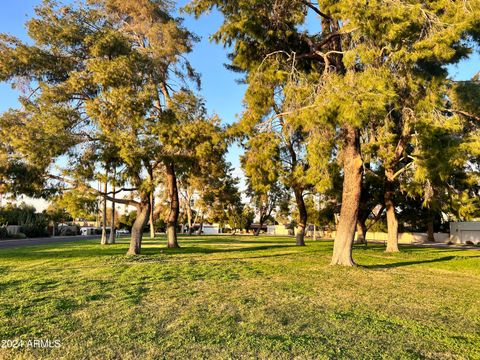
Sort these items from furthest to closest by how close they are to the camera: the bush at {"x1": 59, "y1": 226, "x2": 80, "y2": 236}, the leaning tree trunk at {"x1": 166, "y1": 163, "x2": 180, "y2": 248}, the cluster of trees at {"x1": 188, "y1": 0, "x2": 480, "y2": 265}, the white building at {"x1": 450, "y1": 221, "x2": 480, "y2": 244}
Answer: the bush at {"x1": 59, "y1": 226, "x2": 80, "y2": 236} < the white building at {"x1": 450, "y1": 221, "x2": 480, "y2": 244} < the leaning tree trunk at {"x1": 166, "y1": 163, "x2": 180, "y2": 248} < the cluster of trees at {"x1": 188, "y1": 0, "x2": 480, "y2": 265}

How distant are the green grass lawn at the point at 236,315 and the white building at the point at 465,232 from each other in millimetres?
32578

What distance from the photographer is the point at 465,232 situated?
131 ft

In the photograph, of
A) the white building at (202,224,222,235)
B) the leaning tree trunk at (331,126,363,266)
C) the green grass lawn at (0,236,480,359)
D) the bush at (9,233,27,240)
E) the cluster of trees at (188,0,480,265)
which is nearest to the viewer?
the green grass lawn at (0,236,480,359)

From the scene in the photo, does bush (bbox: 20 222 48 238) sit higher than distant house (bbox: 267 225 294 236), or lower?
higher

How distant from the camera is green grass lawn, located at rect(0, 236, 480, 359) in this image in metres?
4.70

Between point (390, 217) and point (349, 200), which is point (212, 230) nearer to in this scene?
point (390, 217)

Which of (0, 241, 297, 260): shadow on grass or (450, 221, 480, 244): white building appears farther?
(450, 221, 480, 244): white building

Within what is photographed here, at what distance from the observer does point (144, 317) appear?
604 cm

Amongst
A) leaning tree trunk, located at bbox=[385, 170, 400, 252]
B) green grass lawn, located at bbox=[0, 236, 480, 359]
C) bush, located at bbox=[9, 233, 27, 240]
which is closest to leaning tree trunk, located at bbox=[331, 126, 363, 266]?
green grass lawn, located at bbox=[0, 236, 480, 359]

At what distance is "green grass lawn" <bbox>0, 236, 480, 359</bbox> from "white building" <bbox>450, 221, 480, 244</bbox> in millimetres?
32578

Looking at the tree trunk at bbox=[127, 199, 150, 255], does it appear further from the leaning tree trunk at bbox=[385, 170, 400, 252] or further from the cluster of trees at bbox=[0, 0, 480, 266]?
the leaning tree trunk at bbox=[385, 170, 400, 252]

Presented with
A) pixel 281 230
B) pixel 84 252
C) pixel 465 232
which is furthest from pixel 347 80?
pixel 281 230

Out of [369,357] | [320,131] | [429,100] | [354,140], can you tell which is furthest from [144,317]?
[429,100]

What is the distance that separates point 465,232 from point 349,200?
32.2 metres
